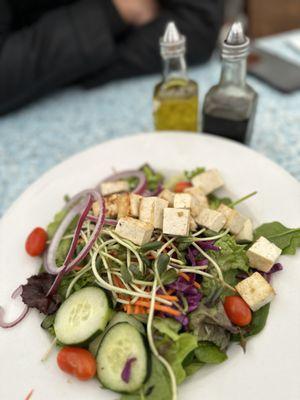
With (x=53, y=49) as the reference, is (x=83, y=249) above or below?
below

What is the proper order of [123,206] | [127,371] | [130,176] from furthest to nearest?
[130,176] → [123,206] → [127,371]

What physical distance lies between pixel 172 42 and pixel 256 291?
924 mm

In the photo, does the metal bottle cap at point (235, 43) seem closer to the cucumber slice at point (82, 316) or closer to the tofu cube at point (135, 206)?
the tofu cube at point (135, 206)

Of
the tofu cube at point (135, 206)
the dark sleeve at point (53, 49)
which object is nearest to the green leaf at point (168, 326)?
the tofu cube at point (135, 206)

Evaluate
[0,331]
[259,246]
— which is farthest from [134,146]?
[0,331]

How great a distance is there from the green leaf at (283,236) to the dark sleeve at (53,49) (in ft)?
4.40

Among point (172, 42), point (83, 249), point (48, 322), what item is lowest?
point (48, 322)

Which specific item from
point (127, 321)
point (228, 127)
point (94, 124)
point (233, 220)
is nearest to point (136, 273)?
point (127, 321)

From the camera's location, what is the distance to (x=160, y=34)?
1997 mm

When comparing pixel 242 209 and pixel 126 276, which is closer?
pixel 126 276

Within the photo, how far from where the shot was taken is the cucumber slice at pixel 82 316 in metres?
0.93

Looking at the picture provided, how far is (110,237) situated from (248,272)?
45 cm

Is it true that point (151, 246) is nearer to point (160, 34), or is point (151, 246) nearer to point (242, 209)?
point (242, 209)

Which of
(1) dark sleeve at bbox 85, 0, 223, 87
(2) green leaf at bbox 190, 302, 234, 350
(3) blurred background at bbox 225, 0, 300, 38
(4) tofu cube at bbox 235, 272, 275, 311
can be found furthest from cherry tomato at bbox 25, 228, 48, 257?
(3) blurred background at bbox 225, 0, 300, 38
